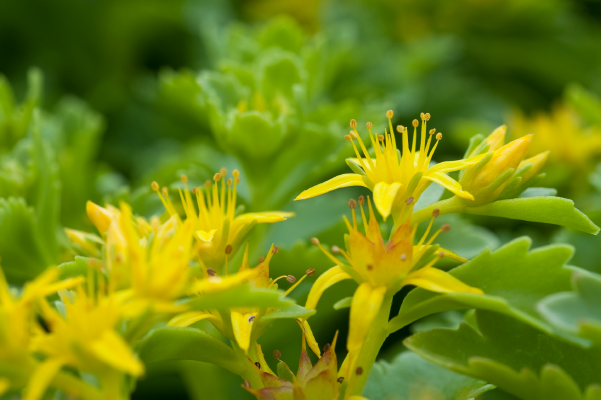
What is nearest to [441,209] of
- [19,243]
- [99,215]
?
[99,215]

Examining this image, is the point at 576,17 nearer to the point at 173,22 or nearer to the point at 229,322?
the point at 173,22

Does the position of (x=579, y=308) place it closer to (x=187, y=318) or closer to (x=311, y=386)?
(x=311, y=386)

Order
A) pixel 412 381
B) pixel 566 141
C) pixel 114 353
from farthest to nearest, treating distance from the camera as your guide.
Result: pixel 566 141, pixel 412 381, pixel 114 353

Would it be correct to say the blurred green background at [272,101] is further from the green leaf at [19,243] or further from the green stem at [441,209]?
the green stem at [441,209]

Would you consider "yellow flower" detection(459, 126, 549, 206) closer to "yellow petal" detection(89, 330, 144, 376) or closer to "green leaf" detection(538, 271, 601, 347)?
"green leaf" detection(538, 271, 601, 347)

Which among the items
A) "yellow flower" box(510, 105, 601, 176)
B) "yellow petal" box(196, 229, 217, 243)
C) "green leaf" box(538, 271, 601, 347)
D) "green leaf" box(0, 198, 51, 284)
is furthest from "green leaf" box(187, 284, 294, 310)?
"yellow flower" box(510, 105, 601, 176)

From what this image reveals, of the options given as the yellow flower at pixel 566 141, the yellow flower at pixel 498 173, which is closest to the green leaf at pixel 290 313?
the yellow flower at pixel 498 173
